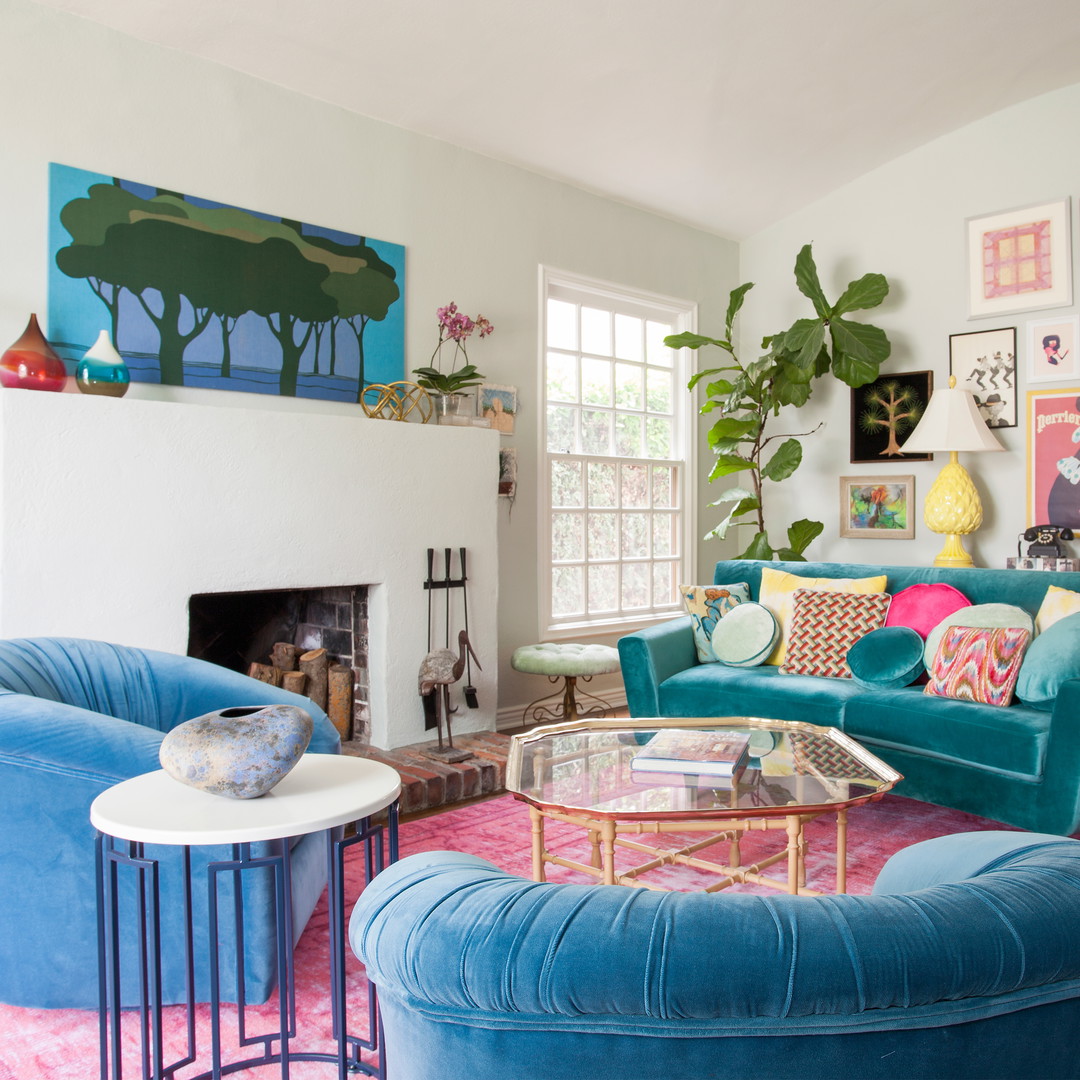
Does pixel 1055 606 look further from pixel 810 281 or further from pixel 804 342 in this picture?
pixel 810 281

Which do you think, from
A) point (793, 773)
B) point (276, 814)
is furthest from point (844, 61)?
point (276, 814)

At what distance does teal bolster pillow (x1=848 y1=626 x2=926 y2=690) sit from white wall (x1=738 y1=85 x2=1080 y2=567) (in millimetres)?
1875

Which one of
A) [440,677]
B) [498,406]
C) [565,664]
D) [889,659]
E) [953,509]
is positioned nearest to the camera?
[889,659]

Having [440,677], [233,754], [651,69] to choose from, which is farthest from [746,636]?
[233,754]

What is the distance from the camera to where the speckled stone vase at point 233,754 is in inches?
64.2

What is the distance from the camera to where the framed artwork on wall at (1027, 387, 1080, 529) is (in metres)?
4.80

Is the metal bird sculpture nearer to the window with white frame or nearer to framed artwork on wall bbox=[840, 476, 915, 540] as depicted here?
the window with white frame

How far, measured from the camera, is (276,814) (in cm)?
160

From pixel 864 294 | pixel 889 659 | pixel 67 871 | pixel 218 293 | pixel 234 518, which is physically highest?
pixel 864 294

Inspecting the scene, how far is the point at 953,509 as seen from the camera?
4910mm

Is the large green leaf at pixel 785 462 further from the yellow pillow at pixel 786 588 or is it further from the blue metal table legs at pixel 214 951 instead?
the blue metal table legs at pixel 214 951

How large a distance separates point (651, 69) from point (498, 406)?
1669 mm

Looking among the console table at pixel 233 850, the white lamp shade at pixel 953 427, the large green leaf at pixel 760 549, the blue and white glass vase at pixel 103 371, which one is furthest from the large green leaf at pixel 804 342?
the console table at pixel 233 850

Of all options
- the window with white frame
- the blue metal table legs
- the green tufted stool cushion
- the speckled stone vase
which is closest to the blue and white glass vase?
the blue metal table legs
